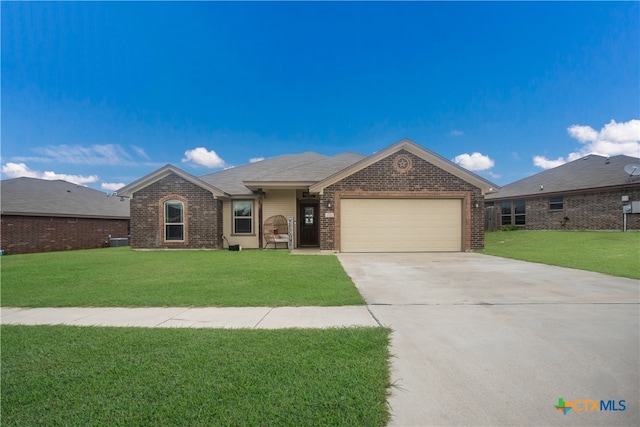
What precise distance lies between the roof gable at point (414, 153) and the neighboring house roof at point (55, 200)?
17130mm

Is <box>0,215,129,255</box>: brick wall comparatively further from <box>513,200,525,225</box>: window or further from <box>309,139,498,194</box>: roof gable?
<box>513,200,525,225</box>: window

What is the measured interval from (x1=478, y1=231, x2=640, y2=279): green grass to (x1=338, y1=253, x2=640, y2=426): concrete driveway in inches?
94.8

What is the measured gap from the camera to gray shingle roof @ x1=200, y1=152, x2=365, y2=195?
1368 cm

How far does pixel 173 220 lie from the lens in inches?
565

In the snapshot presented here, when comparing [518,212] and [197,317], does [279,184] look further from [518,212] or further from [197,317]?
[518,212]

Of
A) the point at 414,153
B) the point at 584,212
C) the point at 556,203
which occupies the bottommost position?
the point at 584,212

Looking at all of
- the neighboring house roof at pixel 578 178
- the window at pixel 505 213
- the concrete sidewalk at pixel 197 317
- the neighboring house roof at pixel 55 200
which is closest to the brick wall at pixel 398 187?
the concrete sidewalk at pixel 197 317

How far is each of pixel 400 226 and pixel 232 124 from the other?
1397 centimetres

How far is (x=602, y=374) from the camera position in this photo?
2.69 meters

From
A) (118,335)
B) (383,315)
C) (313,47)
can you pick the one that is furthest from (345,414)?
(313,47)

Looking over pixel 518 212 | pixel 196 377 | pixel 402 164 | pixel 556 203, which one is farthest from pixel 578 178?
pixel 196 377

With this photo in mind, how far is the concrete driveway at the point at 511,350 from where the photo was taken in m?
2.21

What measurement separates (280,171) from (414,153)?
6.87m

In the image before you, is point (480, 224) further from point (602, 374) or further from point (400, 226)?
point (602, 374)
